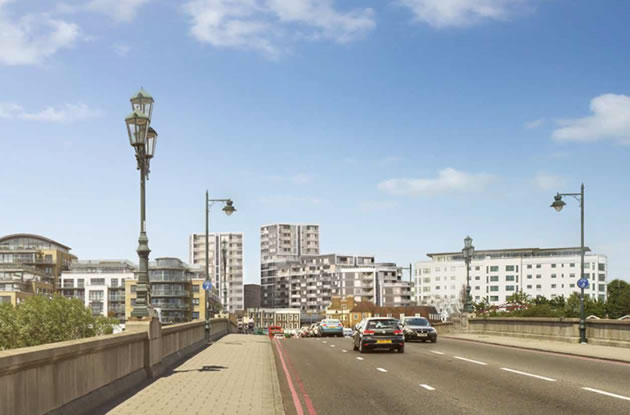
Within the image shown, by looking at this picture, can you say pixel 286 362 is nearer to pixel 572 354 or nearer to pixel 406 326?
pixel 572 354

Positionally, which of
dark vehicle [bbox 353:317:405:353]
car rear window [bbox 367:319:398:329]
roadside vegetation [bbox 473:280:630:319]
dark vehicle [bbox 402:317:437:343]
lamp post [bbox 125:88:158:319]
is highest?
lamp post [bbox 125:88:158:319]

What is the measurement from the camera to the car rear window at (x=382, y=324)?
31094 mm

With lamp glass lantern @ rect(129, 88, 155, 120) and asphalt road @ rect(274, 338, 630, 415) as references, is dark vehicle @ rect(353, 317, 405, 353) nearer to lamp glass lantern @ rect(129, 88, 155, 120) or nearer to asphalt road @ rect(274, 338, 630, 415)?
asphalt road @ rect(274, 338, 630, 415)

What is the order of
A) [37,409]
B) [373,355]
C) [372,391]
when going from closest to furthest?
[37,409]
[372,391]
[373,355]

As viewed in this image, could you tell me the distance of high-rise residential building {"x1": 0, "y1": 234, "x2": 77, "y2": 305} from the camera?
Result: 14388cm

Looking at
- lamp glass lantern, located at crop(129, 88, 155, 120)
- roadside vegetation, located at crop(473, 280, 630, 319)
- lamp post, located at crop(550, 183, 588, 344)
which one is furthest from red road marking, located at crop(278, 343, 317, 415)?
roadside vegetation, located at crop(473, 280, 630, 319)

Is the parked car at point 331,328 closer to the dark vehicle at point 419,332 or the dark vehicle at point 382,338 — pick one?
the dark vehicle at point 419,332

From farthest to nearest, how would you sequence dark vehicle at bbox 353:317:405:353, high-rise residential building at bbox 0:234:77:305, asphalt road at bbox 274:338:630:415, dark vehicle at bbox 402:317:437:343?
high-rise residential building at bbox 0:234:77:305, dark vehicle at bbox 402:317:437:343, dark vehicle at bbox 353:317:405:353, asphalt road at bbox 274:338:630:415

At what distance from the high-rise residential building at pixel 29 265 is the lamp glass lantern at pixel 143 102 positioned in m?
125

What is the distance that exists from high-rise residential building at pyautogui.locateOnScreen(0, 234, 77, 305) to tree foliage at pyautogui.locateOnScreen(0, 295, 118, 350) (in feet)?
78.0

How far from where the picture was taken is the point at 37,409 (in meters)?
10.1

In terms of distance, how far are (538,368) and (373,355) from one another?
8.99 meters

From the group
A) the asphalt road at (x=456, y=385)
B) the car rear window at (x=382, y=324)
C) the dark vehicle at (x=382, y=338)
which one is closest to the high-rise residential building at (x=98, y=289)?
the car rear window at (x=382, y=324)

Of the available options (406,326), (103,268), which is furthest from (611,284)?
(406,326)
